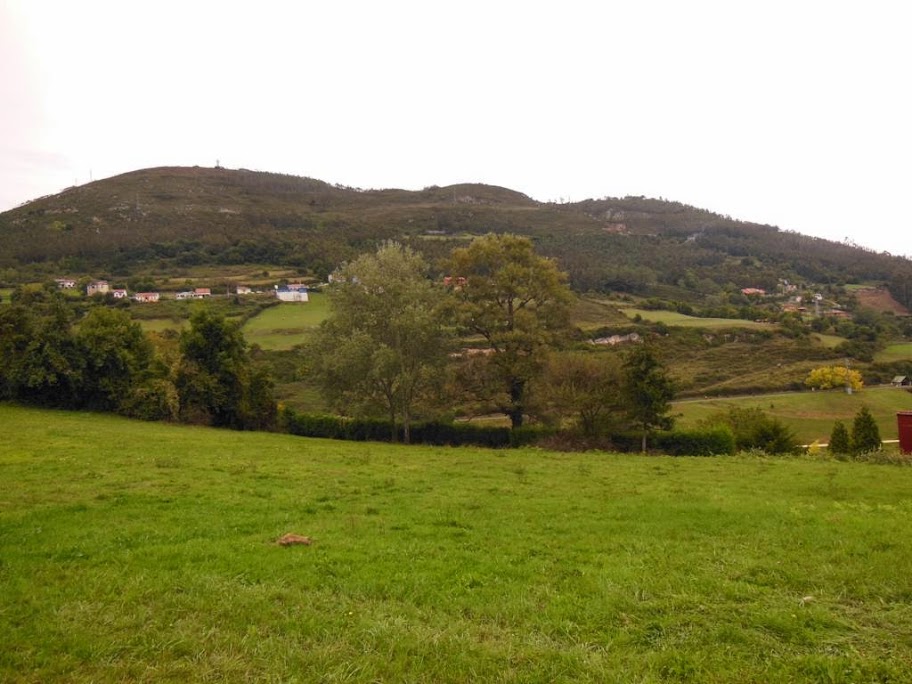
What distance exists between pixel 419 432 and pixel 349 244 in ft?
363

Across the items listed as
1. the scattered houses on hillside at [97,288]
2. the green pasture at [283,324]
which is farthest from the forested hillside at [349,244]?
the green pasture at [283,324]

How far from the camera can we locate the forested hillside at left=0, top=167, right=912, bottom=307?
11956cm

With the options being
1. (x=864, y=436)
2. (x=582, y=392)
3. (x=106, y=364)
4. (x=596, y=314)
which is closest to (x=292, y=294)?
(x=596, y=314)

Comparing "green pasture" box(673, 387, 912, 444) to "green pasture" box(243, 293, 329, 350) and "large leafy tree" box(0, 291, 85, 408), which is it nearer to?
"green pasture" box(243, 293, 329, 350)

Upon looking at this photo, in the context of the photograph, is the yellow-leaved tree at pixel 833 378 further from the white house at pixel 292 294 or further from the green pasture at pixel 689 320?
the white house at pixel 292 294

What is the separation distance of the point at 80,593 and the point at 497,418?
46.5 m

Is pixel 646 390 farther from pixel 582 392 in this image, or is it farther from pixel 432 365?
pixel 432 365

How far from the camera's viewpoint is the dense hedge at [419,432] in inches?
1358

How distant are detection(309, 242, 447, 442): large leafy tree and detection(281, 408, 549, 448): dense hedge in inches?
71.3

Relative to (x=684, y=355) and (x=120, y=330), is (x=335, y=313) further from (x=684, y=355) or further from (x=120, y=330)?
(x=684, y=355)

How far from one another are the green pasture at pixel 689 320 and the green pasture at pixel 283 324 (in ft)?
170

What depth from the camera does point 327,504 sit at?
1362cm

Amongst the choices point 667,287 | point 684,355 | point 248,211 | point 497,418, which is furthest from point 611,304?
point 248,211

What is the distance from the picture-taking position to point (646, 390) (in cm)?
3155
